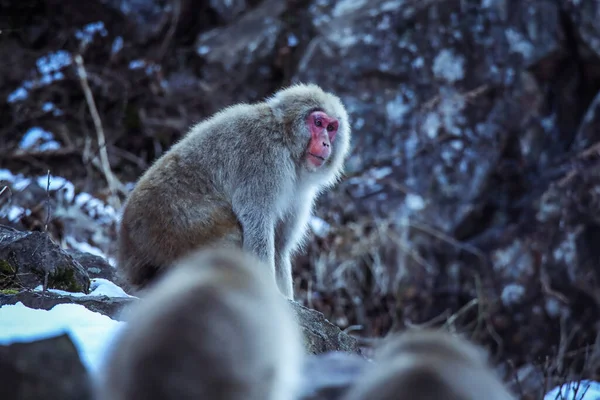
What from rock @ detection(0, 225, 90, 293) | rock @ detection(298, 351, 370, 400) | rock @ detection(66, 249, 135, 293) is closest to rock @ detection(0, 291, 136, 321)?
rock @ detection(0, 225, 90, 293)

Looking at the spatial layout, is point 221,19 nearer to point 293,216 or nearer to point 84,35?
point 84,35

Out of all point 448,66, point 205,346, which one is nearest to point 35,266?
point 205,346

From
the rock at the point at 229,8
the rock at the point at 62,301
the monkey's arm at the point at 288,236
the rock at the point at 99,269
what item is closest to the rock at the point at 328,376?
the rock at the point at 62,301

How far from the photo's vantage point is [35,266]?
4445mm

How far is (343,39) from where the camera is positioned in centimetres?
927

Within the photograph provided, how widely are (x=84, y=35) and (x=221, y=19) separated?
5.17ft

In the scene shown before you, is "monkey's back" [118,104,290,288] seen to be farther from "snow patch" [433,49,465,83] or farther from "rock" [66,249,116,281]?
"snow patch" [433,49,465,83]

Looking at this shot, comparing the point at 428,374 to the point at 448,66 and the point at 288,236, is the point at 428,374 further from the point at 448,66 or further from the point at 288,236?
the point at 448,66

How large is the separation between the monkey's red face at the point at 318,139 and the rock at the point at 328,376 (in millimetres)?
2325

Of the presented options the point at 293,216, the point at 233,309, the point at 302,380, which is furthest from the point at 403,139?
the point at 233,309

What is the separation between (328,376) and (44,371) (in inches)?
37.3

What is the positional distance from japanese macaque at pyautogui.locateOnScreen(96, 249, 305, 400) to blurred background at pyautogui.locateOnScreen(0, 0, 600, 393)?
5.45 m

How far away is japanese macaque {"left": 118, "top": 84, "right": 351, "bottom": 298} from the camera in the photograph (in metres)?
4.99

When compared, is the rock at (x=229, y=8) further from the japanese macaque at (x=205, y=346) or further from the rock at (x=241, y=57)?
the japanese macaque at (x=205, y=346)
